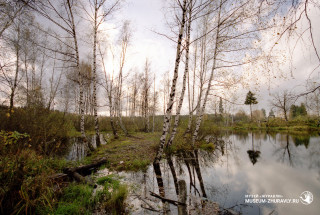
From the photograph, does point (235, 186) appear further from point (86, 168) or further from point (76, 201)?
point (86, 168)

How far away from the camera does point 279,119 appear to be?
105ft

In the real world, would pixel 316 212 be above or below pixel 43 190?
below

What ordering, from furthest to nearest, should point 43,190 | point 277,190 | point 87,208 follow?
point 277,190 → point 87,208 → point 43,190

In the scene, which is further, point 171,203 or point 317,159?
point 317,159

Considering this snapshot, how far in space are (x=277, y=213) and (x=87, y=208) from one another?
499 cm

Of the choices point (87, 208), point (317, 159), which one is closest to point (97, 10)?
point (87, 208)

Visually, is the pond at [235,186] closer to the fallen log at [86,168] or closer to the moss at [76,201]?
the moss at [76,201]

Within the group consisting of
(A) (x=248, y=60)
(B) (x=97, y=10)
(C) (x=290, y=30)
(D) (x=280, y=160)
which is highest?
(B) (x=97, y=10)

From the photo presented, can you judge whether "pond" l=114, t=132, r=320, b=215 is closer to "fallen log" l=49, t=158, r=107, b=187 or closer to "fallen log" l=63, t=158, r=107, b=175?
"fallen log" l=49, t=158, r=107, b=187

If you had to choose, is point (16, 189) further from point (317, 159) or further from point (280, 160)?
point (317, 159)
